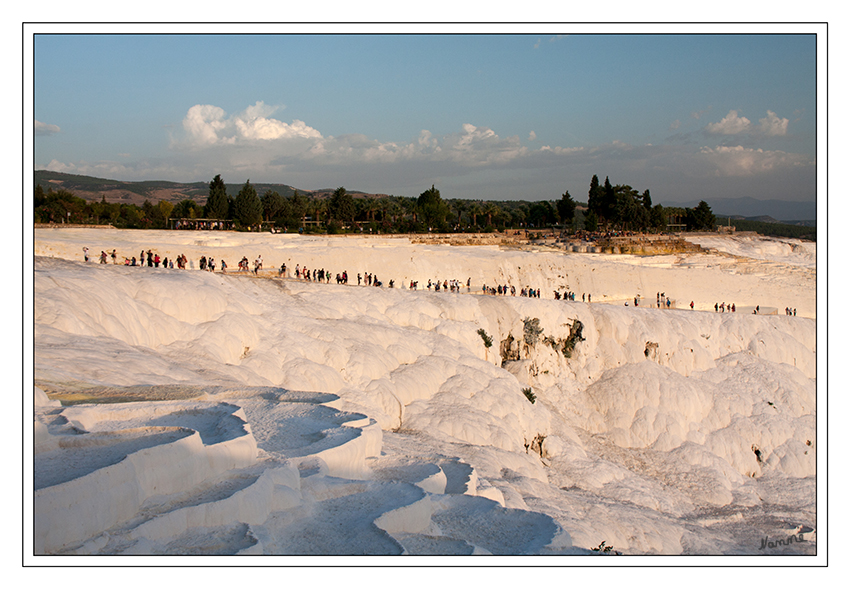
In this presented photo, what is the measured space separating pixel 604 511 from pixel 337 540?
10.5 m

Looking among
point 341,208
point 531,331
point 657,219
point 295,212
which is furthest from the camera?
point 657,219

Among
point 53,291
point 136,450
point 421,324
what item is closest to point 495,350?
point 421,324

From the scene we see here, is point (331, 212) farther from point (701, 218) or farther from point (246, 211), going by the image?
point (701, 218)

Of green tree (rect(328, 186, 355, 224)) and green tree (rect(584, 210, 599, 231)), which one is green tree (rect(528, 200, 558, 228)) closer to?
green tree (rect(584, 210, 599, 231))

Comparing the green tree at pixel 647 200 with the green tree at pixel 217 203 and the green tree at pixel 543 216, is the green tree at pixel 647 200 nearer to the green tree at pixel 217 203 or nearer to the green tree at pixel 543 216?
the green tree at pixel 543 216

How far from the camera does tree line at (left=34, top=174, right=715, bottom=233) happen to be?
6072 cm

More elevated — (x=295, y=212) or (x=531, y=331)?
(x=295, y=212)

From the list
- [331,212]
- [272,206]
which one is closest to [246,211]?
[272,206]

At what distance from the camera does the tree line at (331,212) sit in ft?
199

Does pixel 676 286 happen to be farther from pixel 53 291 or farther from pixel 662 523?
pixel 53 291

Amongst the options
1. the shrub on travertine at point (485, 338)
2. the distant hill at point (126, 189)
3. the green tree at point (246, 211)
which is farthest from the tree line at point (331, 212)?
the distant hill at point (126, 189)

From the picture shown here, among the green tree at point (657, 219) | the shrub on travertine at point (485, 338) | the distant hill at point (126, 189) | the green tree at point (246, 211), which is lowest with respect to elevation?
the shrub on travertine at point (485, 338)

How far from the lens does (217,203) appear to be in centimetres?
6144

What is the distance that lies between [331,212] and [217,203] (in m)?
16.0
